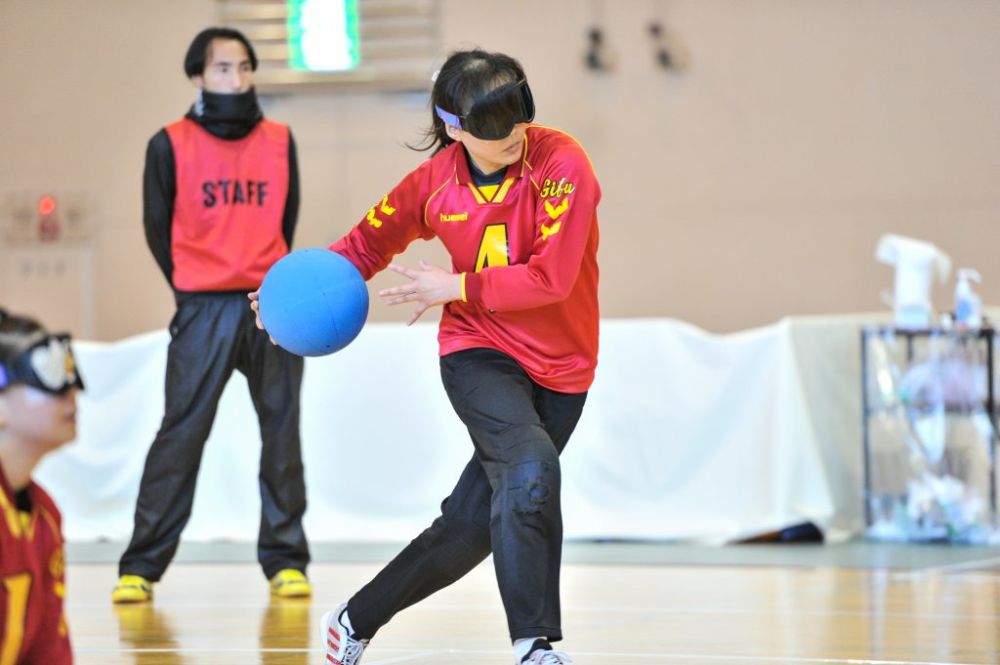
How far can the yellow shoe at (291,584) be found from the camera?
427cm

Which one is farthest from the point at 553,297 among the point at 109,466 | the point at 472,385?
the point at 109,466

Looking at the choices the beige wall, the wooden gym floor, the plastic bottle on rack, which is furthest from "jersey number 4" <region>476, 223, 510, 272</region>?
the beige wall

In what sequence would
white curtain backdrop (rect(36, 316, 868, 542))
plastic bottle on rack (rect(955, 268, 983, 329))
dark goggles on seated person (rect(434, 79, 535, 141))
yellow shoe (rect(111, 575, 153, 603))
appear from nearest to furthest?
dark goggles on seated person (rect(434, 79, 535, 141)) → yellow shoe (rect(111, 575, 153, 603)) → white curtain backdrop (rect(36, 316, 868, 542)) → plastic bottle on rack (rect(955, 268, 983, 329))

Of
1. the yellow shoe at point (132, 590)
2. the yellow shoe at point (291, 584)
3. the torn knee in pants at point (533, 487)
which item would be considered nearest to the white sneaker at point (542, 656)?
the torn knee in pants at point (533, 487)

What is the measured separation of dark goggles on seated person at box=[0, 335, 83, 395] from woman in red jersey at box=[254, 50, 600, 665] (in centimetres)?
91

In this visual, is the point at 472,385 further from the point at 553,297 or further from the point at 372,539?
the point at 372,539

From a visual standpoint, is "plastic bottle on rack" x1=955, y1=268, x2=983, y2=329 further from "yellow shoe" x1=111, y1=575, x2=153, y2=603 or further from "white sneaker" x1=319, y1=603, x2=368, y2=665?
"white sneaker" x1=319, y1=603, x2=368, y2=665

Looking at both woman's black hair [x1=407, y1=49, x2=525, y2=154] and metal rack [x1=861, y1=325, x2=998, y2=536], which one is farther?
metal rack [x1=861, y1=325, x2=998, y2=536]

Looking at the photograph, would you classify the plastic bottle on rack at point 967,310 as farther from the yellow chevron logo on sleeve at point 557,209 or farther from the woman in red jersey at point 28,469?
the woman in red jersey at point 28,469

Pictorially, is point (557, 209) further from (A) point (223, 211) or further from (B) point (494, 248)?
(A) point (223, 211)

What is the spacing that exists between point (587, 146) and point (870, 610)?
433 centimetres

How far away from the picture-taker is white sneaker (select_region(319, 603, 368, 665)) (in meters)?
2.92

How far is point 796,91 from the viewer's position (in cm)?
772

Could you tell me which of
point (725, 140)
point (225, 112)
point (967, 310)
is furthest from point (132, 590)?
point (725, 140)
